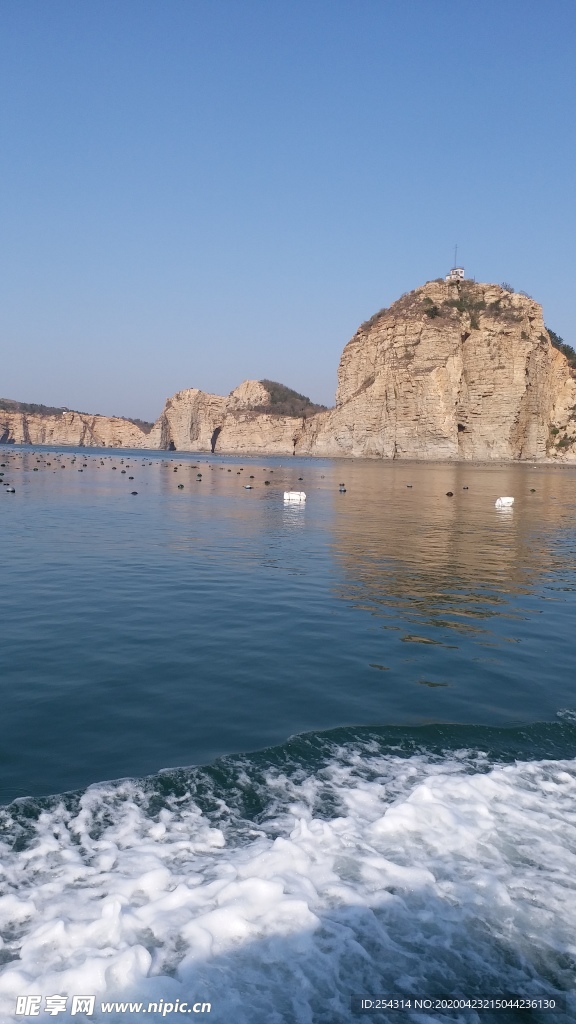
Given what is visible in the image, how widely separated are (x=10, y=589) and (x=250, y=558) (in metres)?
6.70

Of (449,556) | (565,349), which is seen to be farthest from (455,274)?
(449,556)

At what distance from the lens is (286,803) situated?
18.1 ft

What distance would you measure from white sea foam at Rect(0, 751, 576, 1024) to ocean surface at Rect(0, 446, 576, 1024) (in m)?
0.02

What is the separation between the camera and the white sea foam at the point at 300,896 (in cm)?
370

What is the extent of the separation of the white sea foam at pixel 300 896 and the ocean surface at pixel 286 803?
0.05 feet

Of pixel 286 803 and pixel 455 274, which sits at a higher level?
pixel 455 274

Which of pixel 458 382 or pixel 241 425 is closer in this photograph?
pixel 458 382

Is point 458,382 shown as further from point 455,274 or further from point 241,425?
point 241,425

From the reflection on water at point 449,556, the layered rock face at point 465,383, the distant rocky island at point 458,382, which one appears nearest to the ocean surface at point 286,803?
the reflection on water at point 449,556

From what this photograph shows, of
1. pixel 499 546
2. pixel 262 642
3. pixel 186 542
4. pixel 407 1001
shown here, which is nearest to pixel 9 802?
pixel 407 1001

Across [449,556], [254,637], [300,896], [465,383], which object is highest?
[465,383]

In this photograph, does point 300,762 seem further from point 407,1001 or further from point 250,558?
point 250,558

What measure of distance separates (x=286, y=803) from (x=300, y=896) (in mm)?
1123

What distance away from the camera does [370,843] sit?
5.04 meters
